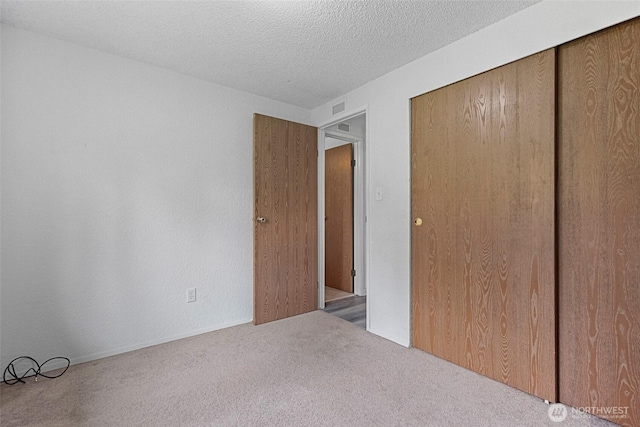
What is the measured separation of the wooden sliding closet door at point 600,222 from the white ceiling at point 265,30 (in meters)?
0.55

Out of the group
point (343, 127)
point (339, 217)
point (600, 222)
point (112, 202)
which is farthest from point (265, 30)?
point (339, 217)

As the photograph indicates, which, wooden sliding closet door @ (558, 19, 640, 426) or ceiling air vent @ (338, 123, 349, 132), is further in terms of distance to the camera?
ceiling air vent @ (338, 123, 349, 132)

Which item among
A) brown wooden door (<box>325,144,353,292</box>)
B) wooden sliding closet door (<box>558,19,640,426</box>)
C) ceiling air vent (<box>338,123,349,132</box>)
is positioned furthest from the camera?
brown wooden door (<box>325,144,353,292</box>)

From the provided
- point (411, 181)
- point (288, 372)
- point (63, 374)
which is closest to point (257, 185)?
point (411, 181)

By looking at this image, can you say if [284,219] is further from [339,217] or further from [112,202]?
[112,202]

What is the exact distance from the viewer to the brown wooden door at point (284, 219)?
9.37ft

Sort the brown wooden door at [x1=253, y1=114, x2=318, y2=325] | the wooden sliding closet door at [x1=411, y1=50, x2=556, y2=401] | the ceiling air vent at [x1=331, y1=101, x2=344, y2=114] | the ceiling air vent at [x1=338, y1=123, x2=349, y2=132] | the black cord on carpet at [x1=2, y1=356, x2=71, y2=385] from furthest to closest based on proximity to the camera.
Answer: the ceiling air vent at [x1=338, y1=123, x2=349, y2=132], the ceiling air vent at [x1=331, y1=101, x2=344, y2=114], the brown wooden door at [x1=253, y1=114, x2=318, y2=325], the black cord on carpet at [x1=2, y1=356, x2=71, y2=385], the wooden sliding closet door at [x1=411, y1=50, x2=556, y2=401]

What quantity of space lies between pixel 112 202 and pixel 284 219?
1.43 metres

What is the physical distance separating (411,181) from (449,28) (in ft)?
3.38

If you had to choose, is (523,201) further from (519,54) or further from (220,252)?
(220,252)

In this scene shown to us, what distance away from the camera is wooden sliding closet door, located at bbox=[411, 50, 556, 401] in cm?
168

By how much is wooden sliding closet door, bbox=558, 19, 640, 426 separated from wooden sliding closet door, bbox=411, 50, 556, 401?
0.26 ft

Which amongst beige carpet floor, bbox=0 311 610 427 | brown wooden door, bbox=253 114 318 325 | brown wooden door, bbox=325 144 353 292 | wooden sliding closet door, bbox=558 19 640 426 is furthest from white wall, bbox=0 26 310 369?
wooden sliding closet door, bbox=558 19 640 426

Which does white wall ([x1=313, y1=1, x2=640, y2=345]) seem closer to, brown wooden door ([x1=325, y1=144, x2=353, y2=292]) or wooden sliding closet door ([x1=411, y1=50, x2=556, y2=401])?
wooden sliding closet door ([x1=411, y1=50, x2=556, y2=401])
